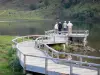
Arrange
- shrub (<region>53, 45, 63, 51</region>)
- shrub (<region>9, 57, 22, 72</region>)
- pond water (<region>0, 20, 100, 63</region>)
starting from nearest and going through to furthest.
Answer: shrub (<region>9, 57, 22, 72</region>), shrub (<region>53, 45, 63, 51</region>), pond water (<region>0, 20, 100, 63</region>)

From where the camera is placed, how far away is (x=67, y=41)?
4594 centimetres

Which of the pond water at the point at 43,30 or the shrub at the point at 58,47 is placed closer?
the shrub at the point at 58,47

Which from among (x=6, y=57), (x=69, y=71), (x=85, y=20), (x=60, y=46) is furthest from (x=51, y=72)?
(x=85, y=20)

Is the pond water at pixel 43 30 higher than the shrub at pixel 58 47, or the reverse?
the pond water at pixel 43 30

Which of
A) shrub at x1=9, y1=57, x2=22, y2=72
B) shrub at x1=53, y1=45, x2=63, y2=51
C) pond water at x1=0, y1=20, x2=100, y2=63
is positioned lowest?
shrub at x1=9, y1=57, x2=22, y2=72

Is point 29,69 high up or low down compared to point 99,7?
down

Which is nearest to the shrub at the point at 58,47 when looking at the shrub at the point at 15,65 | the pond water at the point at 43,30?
the pond water at the point at 43,30

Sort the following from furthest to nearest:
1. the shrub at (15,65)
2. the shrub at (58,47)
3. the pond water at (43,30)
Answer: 1. the pond water at (43,30)
2. the shrub at (58,47)
3. the shrub at (15,65)

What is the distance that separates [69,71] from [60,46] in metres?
22.9

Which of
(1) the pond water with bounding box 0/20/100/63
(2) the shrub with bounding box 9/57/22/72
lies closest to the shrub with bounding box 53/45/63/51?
(1) the pond water with bounding box 0/20/100/63

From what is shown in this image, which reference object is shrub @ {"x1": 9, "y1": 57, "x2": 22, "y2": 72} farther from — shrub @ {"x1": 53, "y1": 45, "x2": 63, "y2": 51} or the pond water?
the pond water

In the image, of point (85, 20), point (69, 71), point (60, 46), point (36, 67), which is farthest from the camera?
point (85, 20)

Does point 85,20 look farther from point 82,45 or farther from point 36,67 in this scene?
point 36,67

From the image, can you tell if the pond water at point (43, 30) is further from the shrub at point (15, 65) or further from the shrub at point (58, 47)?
the shrub at point (15, 65)
